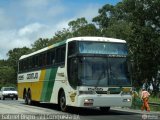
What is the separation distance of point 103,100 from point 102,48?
8.54 feet

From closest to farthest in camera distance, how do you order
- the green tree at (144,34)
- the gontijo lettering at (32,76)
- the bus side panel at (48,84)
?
the bus side panel at (48,84) → the gontijo lettering at (32,76) → the green tree at (144,34)

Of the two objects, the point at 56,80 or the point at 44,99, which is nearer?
the point at 56,80

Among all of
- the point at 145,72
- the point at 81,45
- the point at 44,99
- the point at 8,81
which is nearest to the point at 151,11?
the point at 145,72

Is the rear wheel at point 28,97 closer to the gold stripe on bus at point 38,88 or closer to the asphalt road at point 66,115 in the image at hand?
the gold stripe on bus at point 38,88

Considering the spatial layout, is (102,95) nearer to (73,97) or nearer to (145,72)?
(73,97)

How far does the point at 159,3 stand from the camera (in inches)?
2584

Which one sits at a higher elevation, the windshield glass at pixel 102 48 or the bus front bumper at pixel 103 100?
the windshield glass at pixel 102 48

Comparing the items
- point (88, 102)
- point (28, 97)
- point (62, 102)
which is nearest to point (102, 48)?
point (88, 102)

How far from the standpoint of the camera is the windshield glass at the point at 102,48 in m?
22.4

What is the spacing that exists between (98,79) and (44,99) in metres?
7.28

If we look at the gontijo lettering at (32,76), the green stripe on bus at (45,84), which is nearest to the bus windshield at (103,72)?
the green stripe on bus at (45,84)

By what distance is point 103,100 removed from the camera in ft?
71.6

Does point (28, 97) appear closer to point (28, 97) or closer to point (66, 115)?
point (28, 97)

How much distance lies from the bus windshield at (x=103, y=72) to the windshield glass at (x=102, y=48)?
44 centimetres
